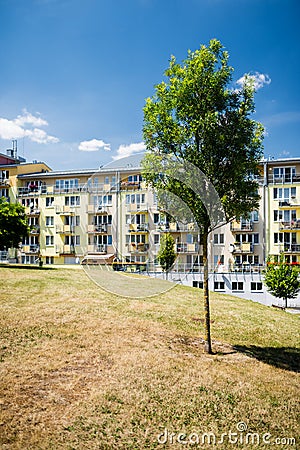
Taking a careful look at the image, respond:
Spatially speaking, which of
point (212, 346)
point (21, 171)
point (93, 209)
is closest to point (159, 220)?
point (93, 209)

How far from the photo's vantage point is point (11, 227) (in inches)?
1164

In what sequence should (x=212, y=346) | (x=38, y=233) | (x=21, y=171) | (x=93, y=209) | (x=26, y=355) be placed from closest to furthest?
(x=26, y=355) → (x=212, y=346) → (x=93, y=209) → (x=38, y=233) → (x=21, y=171)

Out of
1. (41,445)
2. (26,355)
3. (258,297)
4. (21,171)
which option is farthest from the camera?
(21,171)

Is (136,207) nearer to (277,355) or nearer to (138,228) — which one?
(138,228)

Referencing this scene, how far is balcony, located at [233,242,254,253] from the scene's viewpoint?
40250 mm

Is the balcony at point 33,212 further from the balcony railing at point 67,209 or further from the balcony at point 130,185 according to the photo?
the balcony at point 130,185

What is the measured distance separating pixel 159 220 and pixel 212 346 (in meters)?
4.14

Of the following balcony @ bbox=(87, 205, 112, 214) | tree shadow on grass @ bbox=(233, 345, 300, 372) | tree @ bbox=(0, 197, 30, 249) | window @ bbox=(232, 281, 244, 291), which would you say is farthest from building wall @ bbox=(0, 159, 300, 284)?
tree shadow on grass @ bbox=(233, 345, 300, 372)

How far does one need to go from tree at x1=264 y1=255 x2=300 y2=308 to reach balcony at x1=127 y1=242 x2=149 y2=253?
20911 mm

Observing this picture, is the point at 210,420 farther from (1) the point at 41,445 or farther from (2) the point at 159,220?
(2) the point at 159,220

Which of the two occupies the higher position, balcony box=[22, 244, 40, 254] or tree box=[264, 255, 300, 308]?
balcony box=[22, 244, 40, 254]

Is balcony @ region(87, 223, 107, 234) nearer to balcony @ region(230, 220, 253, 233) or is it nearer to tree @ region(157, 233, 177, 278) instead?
tree @ region(157, 233, 177, 278)

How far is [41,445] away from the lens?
5895 millimetres

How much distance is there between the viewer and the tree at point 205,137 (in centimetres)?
1016
